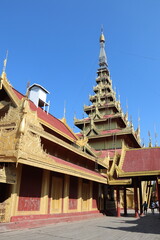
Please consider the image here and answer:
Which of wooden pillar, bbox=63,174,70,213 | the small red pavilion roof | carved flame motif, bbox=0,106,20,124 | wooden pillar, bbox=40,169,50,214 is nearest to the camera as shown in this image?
carved flame motif, bbox=0,106,20,124

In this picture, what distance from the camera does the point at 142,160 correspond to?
717 inches

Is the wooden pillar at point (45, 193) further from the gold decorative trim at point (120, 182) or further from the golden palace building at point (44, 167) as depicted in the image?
the gold decorative trim at point (120, 182)

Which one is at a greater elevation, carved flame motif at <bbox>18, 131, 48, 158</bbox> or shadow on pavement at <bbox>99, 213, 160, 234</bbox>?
carved flame motif at <bbox>18, 131, 48, 158</bbox>

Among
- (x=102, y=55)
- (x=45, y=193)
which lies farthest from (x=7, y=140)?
(x=102, y=55)

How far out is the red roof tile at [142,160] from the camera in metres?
16.8

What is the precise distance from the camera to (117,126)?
28750 millimetres

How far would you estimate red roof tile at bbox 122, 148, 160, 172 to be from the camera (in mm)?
16780

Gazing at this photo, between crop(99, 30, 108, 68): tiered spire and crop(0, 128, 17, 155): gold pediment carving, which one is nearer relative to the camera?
crop(0, 128, 17, 155): gold pediment carving

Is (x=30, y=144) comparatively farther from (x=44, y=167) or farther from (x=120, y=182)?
(x=120, y=182)

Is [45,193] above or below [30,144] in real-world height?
below

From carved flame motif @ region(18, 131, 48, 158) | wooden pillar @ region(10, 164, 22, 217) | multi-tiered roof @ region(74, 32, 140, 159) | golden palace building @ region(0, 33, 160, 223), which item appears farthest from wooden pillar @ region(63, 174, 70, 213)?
multi-tiered roof @ region(74, 32, 140, 159)

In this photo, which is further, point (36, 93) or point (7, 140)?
point (36, 93)

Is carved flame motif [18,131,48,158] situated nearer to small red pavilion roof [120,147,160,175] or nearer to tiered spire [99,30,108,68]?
small red pavilion roof [120,147,160,175]

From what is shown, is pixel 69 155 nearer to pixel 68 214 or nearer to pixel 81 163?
pixel 81 163
